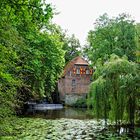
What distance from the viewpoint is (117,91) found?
16.6 meters

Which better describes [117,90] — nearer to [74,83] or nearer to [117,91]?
[117,91]

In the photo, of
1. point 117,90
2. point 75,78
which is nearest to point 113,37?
point 75,78

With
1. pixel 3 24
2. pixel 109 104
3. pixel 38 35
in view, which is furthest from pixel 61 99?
pixel 3 24

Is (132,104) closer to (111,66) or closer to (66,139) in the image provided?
(111,66)

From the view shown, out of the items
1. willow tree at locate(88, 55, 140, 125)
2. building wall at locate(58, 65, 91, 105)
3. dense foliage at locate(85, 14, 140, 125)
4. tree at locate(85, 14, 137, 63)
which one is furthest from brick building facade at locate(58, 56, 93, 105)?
willow tree at locate(88, 55, 140, 125)

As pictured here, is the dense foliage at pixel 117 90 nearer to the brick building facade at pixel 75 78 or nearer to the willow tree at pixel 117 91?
the willow tree at pixel 117 91

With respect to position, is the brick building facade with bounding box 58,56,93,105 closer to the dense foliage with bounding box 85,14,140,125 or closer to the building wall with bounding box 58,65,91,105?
the building wall with bounding box 58,65,91,105

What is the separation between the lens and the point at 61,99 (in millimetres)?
47469

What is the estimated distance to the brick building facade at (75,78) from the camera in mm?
46634

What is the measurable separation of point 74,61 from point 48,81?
2184 cm

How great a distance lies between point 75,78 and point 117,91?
31327 millimetres

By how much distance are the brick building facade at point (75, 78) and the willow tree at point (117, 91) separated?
93.9 ft

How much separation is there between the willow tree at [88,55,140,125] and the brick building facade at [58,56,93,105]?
2861cm

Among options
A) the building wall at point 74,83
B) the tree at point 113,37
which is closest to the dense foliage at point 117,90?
the tree at point 113,37
